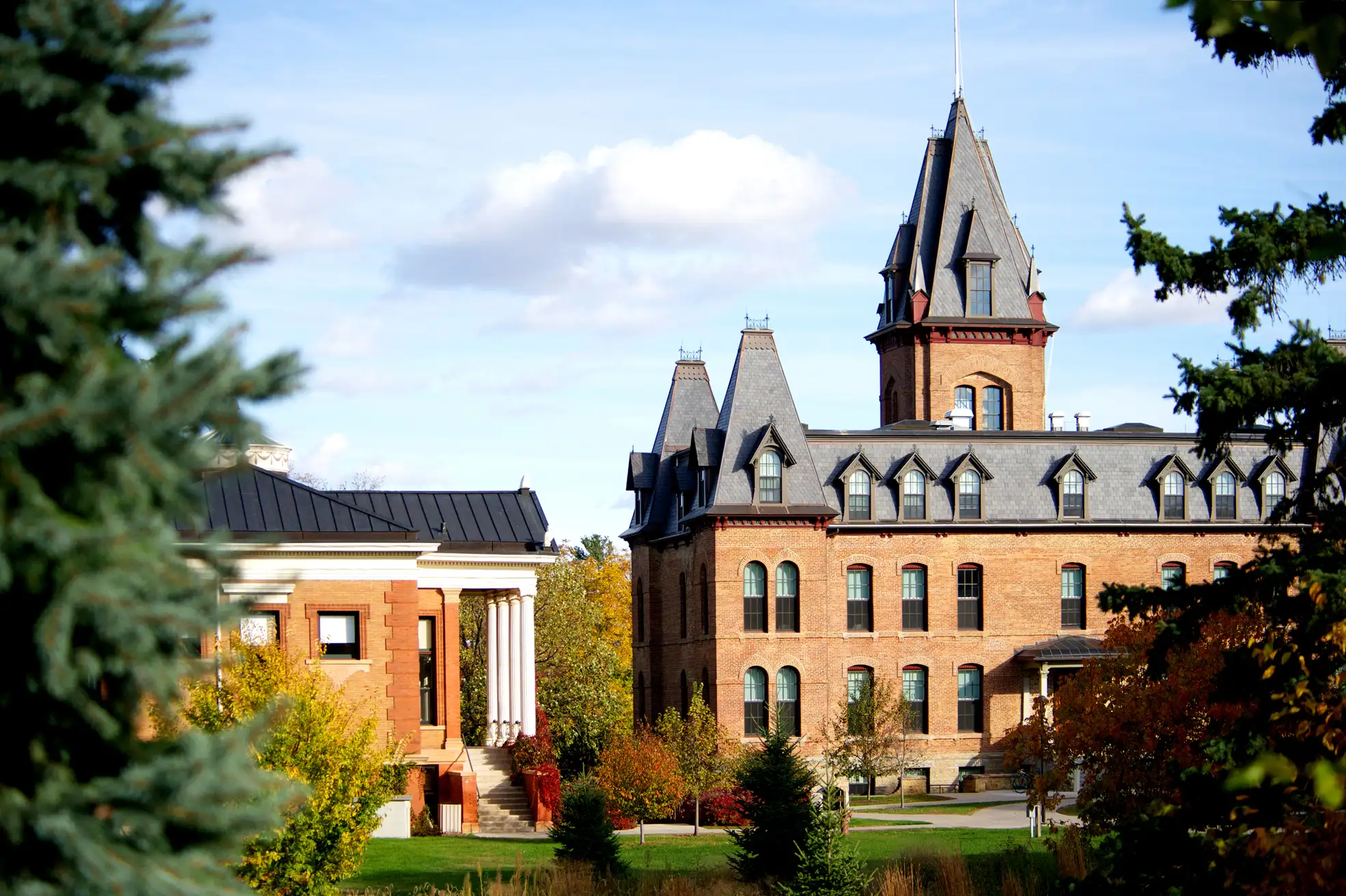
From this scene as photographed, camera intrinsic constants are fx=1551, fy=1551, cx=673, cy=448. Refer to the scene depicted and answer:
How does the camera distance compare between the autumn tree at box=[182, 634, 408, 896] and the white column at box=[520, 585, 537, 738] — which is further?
the white column at box=[520, 585, 537, 738]

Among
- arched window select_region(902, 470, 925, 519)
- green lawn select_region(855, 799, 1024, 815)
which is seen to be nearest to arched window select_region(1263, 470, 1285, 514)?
arched window select_region(902, 470, 925, 519)

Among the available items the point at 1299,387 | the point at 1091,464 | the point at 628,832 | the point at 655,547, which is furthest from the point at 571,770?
the point at 1299,387

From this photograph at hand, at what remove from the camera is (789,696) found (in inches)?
1982

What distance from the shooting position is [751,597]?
50250 mm

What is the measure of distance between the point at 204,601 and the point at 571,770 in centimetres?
4837

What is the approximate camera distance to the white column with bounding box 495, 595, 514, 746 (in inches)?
1666

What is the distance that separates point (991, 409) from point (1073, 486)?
923cm

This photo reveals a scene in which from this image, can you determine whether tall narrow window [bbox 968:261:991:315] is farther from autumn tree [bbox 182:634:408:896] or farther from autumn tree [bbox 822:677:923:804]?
autumn tree [bbox 182:634:408:896]

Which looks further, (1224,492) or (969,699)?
(1224,492)

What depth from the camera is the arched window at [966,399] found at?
61.5 m

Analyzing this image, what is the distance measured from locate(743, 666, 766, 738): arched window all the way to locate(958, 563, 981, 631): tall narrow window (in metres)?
7.39

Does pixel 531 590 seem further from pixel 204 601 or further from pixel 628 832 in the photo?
pixel 204 601

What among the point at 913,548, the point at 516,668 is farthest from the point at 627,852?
the point at 913,548

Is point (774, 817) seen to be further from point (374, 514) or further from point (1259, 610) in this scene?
point (374, 514)
